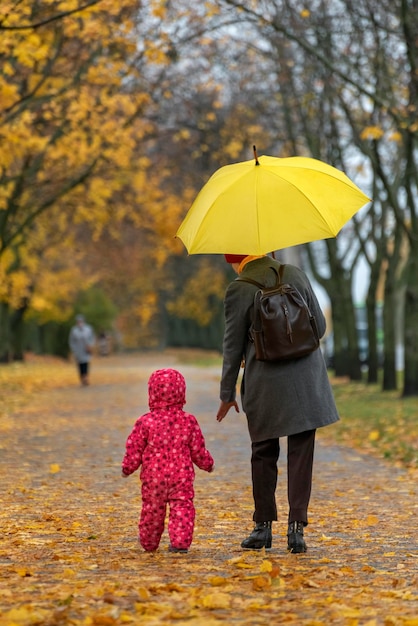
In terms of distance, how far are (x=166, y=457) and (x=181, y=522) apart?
37 centimetres

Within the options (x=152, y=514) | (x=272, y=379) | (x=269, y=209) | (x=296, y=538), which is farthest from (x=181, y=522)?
(x=269, y=209)

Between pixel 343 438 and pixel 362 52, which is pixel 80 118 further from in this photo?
pixel 343 438

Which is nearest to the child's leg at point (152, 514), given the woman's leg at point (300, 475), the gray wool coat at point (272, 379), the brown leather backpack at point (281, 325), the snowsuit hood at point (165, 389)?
the snowsuit hood at point (165, 389)

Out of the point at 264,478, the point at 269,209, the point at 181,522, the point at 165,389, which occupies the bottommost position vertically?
the point at 181,522

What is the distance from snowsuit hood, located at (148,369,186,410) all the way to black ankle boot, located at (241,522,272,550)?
884 mm

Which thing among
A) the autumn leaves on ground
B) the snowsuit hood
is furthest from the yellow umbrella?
the autumn leaves on ground

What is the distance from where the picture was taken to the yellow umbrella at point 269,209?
655 centimetres

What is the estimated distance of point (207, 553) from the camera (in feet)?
22.0

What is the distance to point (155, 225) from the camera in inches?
1297

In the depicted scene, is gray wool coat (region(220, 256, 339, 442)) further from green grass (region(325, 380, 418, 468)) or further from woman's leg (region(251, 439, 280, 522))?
green grass (region(325, 380, 418, 468))

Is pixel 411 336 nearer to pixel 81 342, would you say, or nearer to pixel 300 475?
pixel 81 342

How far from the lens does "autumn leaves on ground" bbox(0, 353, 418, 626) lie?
16.6ft

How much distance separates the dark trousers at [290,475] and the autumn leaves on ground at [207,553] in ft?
0.81

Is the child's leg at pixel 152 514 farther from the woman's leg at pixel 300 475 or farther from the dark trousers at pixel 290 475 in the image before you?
the woman's leg at pixel 300 475
